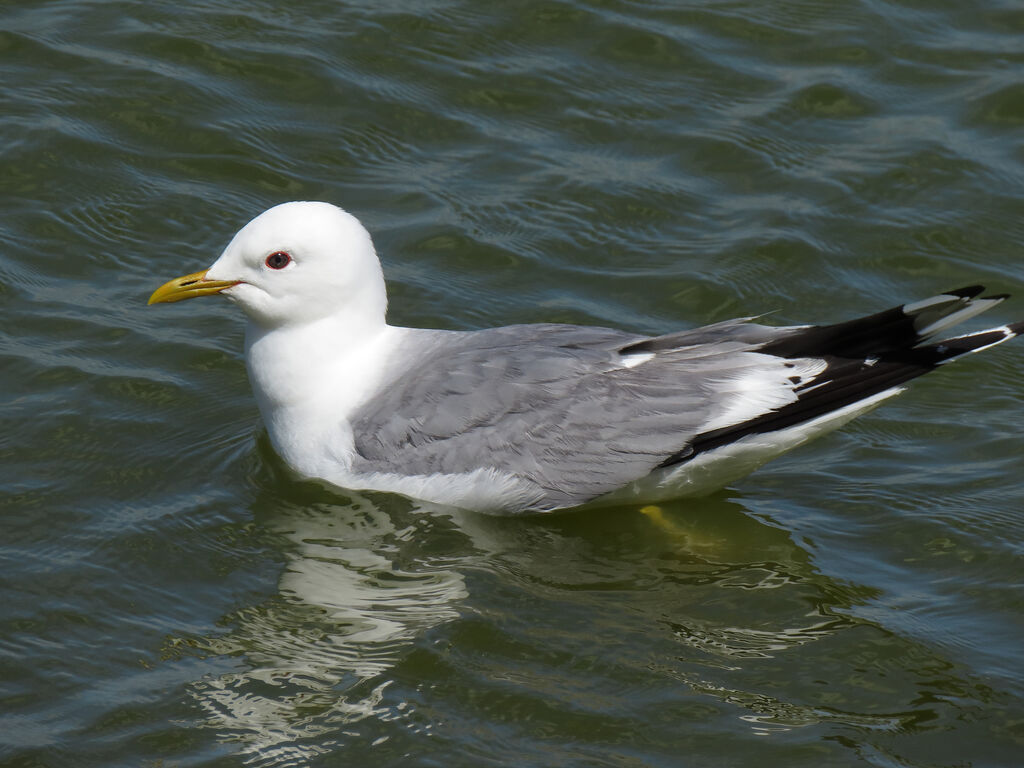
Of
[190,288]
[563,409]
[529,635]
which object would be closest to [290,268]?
[190,288]

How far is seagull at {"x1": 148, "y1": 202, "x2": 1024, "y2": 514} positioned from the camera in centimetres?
675

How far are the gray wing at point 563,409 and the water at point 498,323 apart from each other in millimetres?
334

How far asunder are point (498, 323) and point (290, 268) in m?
1.83

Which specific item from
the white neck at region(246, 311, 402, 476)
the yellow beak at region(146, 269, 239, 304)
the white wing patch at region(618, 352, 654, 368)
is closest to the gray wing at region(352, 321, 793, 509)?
the white wing patch at region(618, 352, 654, 368)

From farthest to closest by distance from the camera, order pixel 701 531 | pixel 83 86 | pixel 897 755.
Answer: pixel 83 86 → pixel 701 531 → pixel 897 755

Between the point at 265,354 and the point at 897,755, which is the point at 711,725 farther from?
the point at 265,354

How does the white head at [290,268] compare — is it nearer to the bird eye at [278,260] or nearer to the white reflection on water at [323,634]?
the bird eye at [278,260]

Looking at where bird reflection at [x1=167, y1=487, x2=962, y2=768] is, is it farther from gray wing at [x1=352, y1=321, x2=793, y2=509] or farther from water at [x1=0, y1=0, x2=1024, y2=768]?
gray wing at [x1=352, y1=321, x2=793, y2=509]

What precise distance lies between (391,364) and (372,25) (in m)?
4.24

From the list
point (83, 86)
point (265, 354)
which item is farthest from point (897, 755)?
point (83, 86)

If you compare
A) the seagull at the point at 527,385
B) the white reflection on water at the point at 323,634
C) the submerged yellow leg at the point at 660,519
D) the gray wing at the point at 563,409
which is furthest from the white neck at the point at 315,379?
the submerged yellow leg at the point at 660,519

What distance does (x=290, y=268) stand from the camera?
7164mm

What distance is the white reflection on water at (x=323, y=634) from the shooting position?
5.66 meters

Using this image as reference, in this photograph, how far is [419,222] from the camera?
9.34m
